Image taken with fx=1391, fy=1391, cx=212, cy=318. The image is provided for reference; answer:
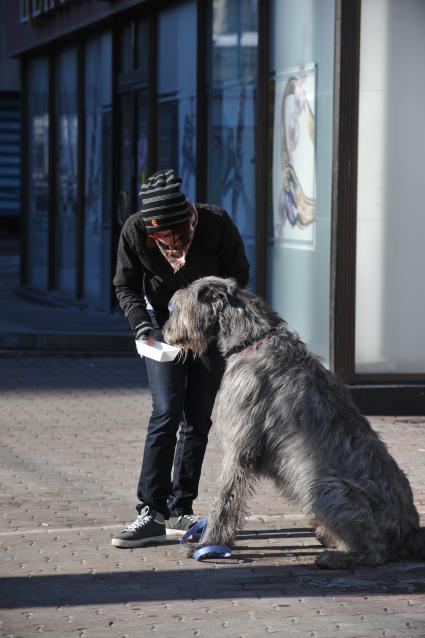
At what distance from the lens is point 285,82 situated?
12133 mm

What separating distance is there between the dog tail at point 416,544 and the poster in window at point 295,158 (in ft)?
17.5

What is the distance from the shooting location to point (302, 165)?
11664 mm

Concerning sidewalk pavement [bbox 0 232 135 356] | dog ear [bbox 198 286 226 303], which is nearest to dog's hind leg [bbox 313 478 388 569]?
dog ear [bbox 198 286 226 303]

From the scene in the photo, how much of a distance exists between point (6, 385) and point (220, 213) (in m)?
6.18

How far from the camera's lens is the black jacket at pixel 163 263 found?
656 centimetres

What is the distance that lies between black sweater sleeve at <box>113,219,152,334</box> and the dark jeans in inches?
9.1

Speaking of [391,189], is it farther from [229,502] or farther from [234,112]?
[229,502]

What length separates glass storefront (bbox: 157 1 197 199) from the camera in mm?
15311

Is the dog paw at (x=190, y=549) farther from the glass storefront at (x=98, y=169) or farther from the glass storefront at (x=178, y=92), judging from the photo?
the glass storefront at (x=98, y=169)

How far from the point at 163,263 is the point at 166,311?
0.80ft

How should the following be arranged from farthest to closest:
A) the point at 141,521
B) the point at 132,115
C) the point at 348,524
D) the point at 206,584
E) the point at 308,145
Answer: the point at 132,115 → the point at 308,145 → the point at 141,521 → the point at 348,524 → the point at 206,584

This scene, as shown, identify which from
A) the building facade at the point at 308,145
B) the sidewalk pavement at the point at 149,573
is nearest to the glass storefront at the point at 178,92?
the building facade at the point at 308,145

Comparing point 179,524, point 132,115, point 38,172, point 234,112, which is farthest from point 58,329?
point 179,524

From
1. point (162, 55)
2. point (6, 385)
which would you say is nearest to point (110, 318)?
point (162, 55)
